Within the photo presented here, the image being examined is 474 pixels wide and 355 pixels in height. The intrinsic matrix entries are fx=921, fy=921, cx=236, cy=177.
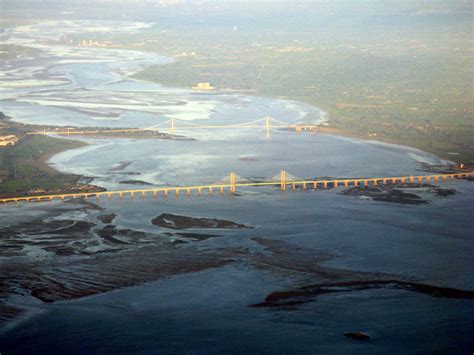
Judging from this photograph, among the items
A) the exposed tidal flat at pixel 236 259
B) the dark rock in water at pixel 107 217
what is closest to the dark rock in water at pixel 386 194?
the exposed tidal flat at pixel 236 259

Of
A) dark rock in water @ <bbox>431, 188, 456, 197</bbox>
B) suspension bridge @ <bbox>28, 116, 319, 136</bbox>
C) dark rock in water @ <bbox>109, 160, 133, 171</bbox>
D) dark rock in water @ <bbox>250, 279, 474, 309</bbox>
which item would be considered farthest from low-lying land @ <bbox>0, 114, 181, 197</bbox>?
dark rock in water @ <bbox>250, 279, 474, 309</bbox>

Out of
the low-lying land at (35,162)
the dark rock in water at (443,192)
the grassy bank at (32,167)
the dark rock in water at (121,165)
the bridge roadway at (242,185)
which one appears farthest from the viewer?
the dark rock in water at (121,165)

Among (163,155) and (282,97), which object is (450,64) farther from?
(163,155)

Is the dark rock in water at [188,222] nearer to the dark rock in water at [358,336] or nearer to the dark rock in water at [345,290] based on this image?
the dark rock in water at [345,290]

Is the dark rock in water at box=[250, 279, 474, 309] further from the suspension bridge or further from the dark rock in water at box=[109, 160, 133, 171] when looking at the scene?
the suspension bridge

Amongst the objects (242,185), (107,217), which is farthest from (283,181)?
(107,217)

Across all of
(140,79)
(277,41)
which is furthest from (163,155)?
(277,41)
